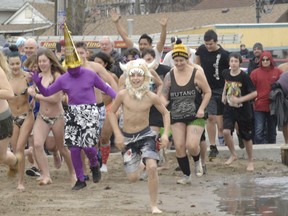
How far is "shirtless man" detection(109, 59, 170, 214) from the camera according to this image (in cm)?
1019

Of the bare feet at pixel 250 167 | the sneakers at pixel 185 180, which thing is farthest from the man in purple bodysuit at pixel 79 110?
the bare feet at pixel 250 167

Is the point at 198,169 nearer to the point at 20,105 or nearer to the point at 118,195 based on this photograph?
the point at 118,195

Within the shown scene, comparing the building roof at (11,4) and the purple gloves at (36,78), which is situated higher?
the building roof at (11,4)

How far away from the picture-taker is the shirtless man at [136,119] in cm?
1019

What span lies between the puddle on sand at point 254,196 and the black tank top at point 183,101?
3.37ft

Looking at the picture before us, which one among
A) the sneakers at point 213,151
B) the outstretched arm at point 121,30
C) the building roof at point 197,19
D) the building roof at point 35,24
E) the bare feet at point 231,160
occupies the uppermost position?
the building roof at point 35,24

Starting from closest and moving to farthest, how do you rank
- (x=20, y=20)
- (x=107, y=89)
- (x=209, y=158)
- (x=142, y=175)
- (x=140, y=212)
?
(x=140, y=212)
(x=107, y=89)
(x=142, y=175)
(x=209, y=158)
(x=20, y=20)

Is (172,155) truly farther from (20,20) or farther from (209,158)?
(20,20)

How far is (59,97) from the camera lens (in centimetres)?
1189

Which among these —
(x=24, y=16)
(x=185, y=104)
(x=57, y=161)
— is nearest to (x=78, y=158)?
(x=185, y=104)

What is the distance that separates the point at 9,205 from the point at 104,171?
3.26 m

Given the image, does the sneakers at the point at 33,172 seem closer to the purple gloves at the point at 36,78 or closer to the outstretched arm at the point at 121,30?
the purple gloves at the point at 36,78

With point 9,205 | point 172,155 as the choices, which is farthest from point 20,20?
point 9,205

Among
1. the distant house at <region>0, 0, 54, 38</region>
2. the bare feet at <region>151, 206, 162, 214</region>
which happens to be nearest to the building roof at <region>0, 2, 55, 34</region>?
the distant house at <region>0, 0, 54, 38</region>
